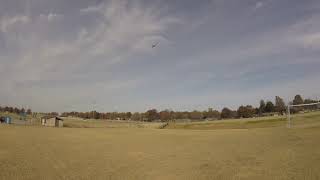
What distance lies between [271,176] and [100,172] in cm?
682

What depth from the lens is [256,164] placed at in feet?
46.1

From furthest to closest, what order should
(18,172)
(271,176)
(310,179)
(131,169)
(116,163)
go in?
(116,163), (131,169), (18,172), (271,176), (310,179)

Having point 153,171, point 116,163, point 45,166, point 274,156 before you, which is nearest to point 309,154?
point 274,156

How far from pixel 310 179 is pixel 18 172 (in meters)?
11.2

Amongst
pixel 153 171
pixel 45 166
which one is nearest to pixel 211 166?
pixel 153 171

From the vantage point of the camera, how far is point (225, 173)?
40.7 feet

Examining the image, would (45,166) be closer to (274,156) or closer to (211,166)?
(211,166)

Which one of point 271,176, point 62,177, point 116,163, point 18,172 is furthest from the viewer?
point 116,163

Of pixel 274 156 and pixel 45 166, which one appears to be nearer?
pixel 45 166

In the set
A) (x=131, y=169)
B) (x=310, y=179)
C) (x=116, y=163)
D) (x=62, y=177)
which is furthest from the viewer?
(x=116, y=163)

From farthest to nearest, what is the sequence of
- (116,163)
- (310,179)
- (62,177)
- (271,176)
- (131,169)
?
(116,163) → (131,169) → (62,177) → (271,176) → (310,179)

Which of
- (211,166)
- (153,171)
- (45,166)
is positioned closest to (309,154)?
(211,166)

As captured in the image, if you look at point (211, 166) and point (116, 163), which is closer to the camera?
point (211, 166)

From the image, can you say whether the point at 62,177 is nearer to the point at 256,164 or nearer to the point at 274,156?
the point at 256,164
